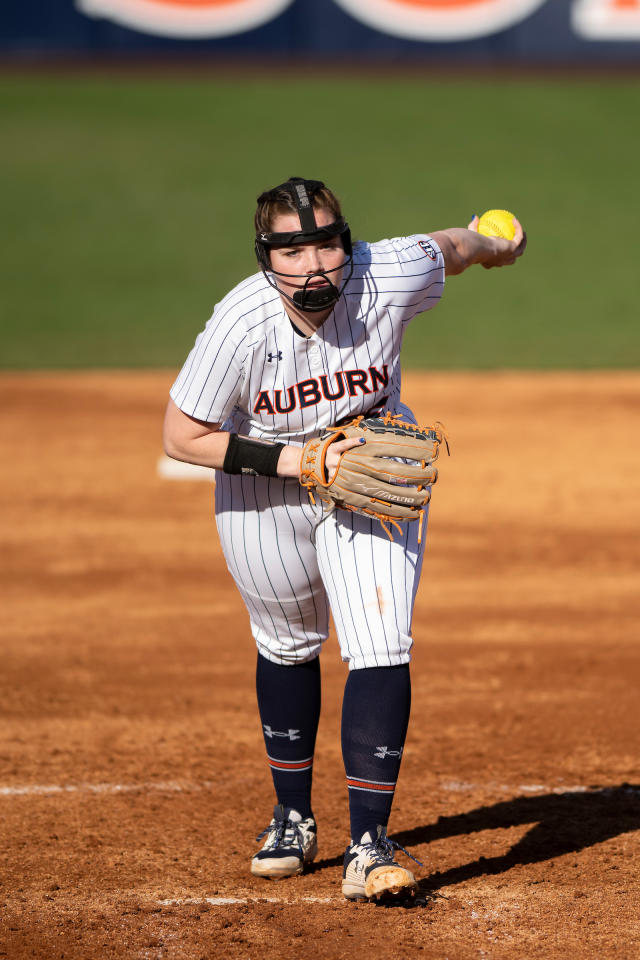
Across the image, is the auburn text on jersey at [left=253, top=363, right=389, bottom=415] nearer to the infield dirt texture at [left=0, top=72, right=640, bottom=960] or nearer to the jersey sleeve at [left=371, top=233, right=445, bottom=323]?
the jersey sleeve at [left=371, top=233, right=445, bottom=323]

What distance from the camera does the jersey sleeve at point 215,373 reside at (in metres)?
2.87

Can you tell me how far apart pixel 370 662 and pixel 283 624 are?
0.32 meters

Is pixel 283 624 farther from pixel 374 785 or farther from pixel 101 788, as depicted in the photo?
pixel 101 788

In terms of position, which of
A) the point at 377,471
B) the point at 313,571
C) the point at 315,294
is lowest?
the point at 313,571

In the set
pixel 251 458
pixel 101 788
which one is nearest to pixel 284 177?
pixel 101 788

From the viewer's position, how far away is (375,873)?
285 centimetres

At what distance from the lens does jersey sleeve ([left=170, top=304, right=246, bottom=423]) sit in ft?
9.40

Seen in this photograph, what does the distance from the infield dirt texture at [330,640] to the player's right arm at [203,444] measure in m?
1.08

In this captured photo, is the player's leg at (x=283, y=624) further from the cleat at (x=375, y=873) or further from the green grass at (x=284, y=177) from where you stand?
the green grass at (x=284, y=177)

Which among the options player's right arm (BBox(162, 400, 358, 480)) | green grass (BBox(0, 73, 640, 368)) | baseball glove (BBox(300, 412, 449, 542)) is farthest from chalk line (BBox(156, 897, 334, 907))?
green grass (BBox(0, 73, 640, 368))

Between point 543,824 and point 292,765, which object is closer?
point 292,765

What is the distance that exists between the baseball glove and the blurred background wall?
12.8 meters

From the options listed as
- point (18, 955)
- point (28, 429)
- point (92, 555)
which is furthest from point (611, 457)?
point (18, 955)

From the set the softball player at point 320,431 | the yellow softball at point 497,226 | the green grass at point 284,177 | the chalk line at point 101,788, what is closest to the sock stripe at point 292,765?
the softball player at point 320,431
